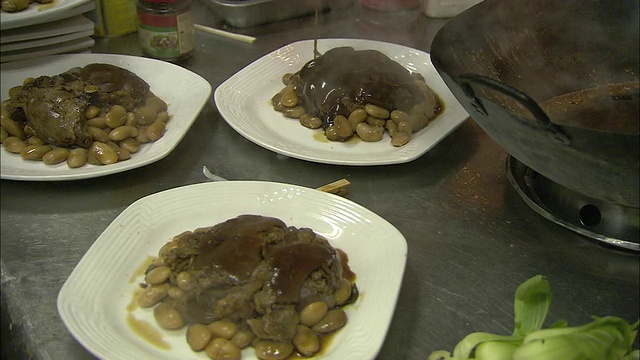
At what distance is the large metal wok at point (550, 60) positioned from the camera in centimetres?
121

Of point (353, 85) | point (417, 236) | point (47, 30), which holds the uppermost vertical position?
point (47, 30)

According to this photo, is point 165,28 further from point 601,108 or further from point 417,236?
point 601,108

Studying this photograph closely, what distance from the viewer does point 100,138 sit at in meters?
1.35

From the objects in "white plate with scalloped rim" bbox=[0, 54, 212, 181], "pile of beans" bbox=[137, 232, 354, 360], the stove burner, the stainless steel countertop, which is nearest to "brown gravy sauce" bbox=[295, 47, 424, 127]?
the stainless steel countertop

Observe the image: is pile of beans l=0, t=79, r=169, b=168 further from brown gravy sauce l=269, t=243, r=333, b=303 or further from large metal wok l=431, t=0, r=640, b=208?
large metal wok l=431, t=0, r=640, b=208

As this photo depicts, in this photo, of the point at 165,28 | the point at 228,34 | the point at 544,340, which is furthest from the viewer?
the point at 228,34

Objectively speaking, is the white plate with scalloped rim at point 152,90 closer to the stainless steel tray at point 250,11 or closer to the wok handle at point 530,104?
the stainless steel tray at point 250,11

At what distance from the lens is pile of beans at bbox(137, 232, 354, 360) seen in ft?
3.07

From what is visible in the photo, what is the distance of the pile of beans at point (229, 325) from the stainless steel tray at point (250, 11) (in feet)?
3.30

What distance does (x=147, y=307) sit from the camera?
101cm

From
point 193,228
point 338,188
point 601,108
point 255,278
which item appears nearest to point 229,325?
point 255,278

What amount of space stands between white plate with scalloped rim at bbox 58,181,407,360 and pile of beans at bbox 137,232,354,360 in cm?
2

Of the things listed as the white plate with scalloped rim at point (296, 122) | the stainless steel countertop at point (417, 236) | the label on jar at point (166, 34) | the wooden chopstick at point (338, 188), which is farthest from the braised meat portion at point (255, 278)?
the label on jar at point (166, 34)

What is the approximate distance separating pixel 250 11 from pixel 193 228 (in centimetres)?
94
